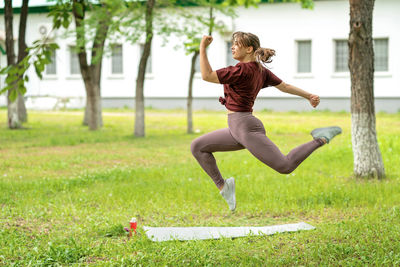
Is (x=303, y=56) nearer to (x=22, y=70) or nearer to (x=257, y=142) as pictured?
(x=22, y=70)

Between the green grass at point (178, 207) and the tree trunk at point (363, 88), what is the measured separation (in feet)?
1.33

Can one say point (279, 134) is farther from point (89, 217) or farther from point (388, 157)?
point (89, 217)

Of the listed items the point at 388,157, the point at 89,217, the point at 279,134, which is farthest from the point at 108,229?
the point at 279,134

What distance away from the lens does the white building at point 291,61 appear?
28.2 metres

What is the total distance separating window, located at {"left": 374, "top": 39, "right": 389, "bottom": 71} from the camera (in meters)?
28.2

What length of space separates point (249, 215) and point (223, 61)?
2352 centimetres

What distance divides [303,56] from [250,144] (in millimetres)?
25190

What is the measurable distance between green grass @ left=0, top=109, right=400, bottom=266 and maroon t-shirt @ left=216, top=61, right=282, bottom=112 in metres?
1.48

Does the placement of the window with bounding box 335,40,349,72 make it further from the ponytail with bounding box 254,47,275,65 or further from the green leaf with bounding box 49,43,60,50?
the ponytail with bounding box 254,47,275,65

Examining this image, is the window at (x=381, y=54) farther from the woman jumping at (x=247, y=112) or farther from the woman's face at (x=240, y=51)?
the woman's face at (x=240, y=51)

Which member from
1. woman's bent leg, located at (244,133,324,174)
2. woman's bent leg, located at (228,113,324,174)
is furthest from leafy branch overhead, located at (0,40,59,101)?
woman's bent leg, located at (244,133,324,174)

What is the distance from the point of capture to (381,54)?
28.3 m

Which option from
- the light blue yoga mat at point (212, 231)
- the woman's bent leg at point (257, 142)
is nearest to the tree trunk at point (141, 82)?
the light blue yoga mat at point (212, 231)

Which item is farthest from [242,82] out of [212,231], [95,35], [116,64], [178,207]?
[116,64]
